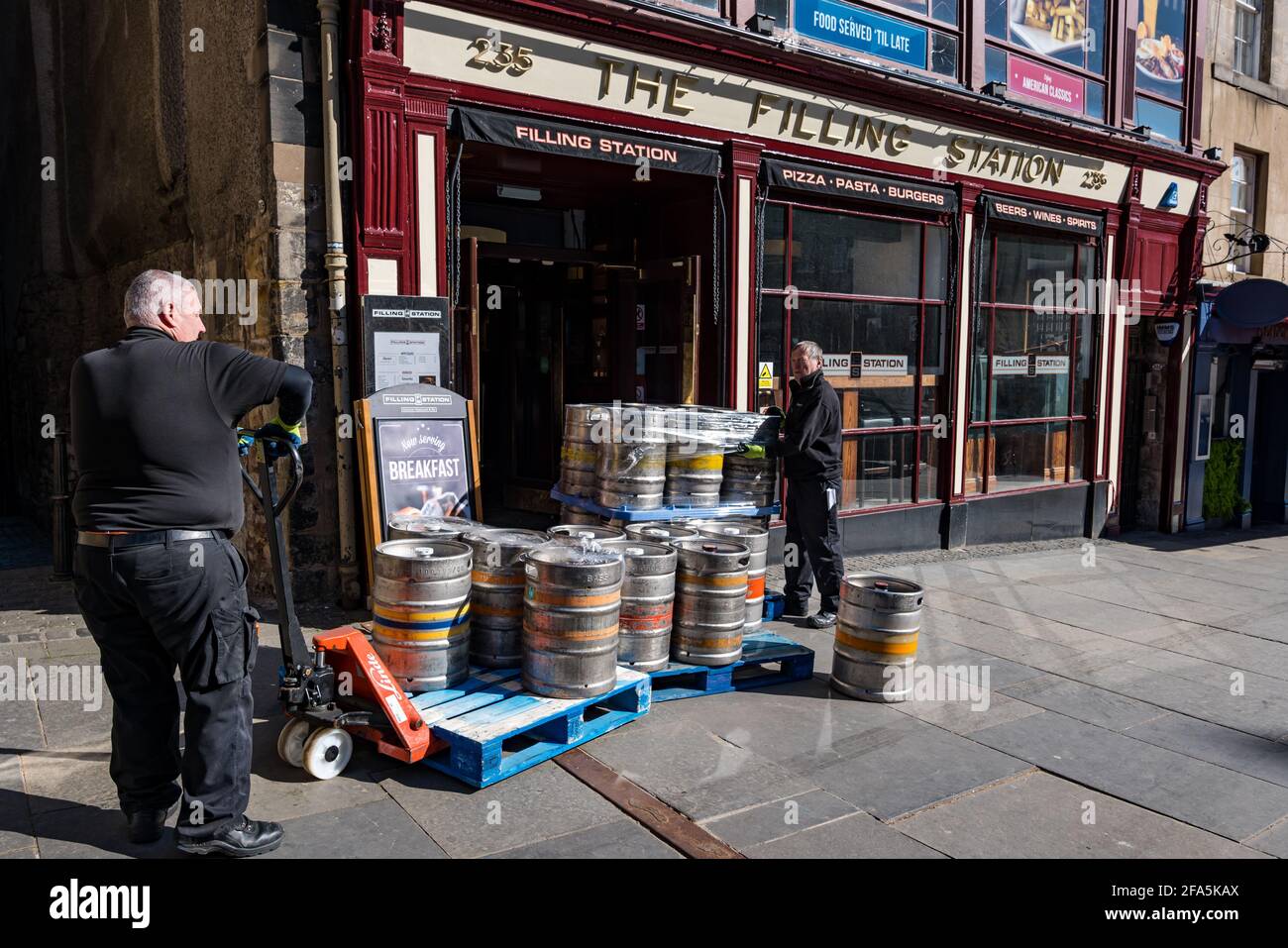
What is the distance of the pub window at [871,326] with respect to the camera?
30.7ft

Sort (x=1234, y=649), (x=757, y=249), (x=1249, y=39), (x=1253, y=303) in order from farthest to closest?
1. (x=1249, y=39)
2. (x=1253, y=303)
3. (x=757, y=249)
4. (x=1234, y=649)

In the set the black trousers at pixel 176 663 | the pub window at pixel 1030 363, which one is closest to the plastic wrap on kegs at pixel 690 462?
the black trousers at pixel 176 663

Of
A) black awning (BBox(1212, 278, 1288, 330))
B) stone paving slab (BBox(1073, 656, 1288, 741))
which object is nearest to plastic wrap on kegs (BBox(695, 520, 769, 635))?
stone paving slab (BBox(1073, 656, 1288, 741))

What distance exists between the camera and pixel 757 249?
9008 mm

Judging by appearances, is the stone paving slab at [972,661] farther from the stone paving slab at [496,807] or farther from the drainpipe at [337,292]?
the drainpipe at [337,292]

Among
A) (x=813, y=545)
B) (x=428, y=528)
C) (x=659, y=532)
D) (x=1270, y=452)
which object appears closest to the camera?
(x=428, y=528)

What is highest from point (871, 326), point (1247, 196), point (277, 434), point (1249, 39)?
point (1249, 39)

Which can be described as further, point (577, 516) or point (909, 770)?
point (577, 516)

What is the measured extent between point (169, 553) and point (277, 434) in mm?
662

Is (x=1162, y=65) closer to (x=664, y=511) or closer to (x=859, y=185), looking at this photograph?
(x=859, y=185)

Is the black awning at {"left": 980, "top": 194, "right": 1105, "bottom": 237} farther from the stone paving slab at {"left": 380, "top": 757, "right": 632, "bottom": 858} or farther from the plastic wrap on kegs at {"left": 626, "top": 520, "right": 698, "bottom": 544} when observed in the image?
the stone paving slab at {"left": 380, "top": 757, "right": 632, "bottom": 858}

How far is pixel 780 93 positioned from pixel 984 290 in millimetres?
3705

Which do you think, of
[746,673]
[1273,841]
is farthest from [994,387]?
[1273,841]
